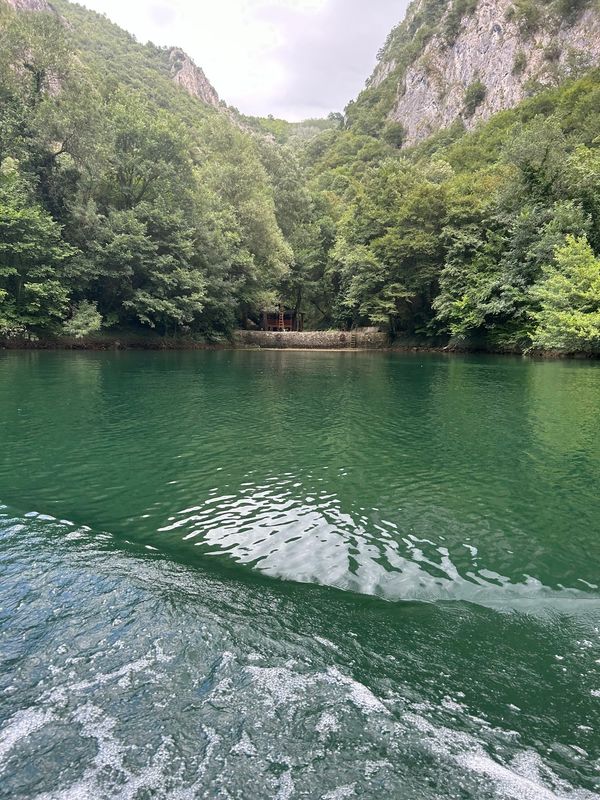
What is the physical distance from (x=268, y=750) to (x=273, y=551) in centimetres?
218

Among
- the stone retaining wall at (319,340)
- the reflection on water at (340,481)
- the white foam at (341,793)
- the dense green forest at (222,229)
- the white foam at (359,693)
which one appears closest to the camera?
the white foam at (341,793)

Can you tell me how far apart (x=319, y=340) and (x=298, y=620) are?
39691 millimetres

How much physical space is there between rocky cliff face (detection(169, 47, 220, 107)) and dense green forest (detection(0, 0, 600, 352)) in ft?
273

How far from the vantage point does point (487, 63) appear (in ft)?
241

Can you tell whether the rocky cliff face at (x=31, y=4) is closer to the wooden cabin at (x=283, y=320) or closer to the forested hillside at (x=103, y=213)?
the forested hillside at (x=103, y=213)

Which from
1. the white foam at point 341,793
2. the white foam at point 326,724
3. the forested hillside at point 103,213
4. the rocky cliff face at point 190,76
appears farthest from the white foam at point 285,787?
the rocky cliff face at point 190,76

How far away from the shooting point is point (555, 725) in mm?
2400

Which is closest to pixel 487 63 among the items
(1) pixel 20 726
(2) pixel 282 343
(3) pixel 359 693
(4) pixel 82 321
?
(2) pixel 282 343

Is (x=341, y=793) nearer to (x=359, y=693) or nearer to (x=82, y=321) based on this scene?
(x=359, y=693)

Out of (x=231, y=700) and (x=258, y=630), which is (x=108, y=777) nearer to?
(x=231, y=700)

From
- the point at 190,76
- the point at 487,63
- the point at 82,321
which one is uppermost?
the point at 190,76

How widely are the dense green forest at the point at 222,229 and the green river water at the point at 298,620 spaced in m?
21.0

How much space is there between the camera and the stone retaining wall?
1649 inches

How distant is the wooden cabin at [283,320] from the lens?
2064 inches
